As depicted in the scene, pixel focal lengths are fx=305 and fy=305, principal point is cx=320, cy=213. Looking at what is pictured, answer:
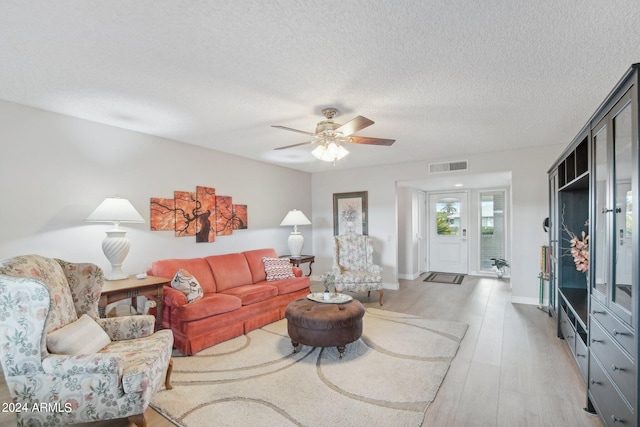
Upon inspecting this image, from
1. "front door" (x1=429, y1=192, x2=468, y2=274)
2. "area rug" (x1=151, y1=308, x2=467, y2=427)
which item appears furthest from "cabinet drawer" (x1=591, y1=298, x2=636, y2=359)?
"front door" (x1=429, y1=192, x2=468, y2=274)

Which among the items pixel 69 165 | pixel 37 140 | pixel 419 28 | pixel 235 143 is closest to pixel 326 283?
pixel 235 143

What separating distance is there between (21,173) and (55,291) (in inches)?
61.4

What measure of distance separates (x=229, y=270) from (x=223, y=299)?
0.83m

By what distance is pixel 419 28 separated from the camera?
184 centimetres

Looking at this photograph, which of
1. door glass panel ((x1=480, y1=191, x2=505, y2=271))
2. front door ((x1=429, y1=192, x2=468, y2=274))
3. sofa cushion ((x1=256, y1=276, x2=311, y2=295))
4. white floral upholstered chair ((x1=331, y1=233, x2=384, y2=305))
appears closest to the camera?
sofa cushion ((x1=256, y1=276, x2=311, y2=295))

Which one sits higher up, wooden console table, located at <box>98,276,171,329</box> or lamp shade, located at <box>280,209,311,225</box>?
lamp shade, located at <box>280,209,311,225</box>

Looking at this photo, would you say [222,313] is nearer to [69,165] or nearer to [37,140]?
[69,165]

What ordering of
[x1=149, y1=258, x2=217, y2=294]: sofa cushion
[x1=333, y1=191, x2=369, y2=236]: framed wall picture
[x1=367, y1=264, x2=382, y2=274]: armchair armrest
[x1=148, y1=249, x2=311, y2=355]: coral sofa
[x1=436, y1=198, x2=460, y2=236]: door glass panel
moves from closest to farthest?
[x1=148, y1=249, x2=311, y2=355]: coral sofa, [x1=149, y1=258, x2=217, y2=294]: sofa cushion, [x1=367, y1=264, x2=382, y2=274]: armchair armrest, [x1=333, y1=191, x2=369, y2=236]: framed wall picture, [x1=436, y1=198, x2=460, y2=236]: door glass panel

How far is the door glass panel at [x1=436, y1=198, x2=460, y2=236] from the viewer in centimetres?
767

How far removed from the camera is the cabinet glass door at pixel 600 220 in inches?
76.5

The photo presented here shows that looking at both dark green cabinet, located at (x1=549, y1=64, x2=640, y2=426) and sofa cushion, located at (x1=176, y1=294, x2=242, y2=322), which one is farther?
sofa cushion, located at (x1=176, y1=294, x2=242, y2=322)

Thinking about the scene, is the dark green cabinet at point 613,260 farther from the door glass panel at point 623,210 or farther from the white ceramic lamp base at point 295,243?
the white ceramic lamp base at point 295,243

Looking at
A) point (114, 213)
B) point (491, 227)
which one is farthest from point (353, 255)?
point (114, 213)

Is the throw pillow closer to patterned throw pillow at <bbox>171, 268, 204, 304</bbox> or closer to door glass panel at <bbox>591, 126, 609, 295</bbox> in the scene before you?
patterned throw pillow at <bbox>171, 268, 204, 304</bbox>
